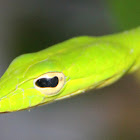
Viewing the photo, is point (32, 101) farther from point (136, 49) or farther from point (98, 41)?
point (136, 49)

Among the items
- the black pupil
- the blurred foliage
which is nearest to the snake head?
Result: the black pupil

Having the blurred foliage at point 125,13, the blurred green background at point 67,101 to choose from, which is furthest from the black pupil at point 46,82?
the blurred green background at point 67,101

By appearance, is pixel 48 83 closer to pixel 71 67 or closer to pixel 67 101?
pixel 71 67

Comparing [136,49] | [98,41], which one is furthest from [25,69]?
[136,49]

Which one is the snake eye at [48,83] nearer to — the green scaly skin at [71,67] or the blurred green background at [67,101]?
the green scaly skin at [71,67]

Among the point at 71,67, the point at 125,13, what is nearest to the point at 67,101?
the point at 125,13

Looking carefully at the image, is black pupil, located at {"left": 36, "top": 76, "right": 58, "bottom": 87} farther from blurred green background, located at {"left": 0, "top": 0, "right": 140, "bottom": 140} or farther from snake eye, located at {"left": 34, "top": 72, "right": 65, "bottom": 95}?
blurred green background, located at {"left": 0, "top": 0, "right": 140, "bottom": 140}
